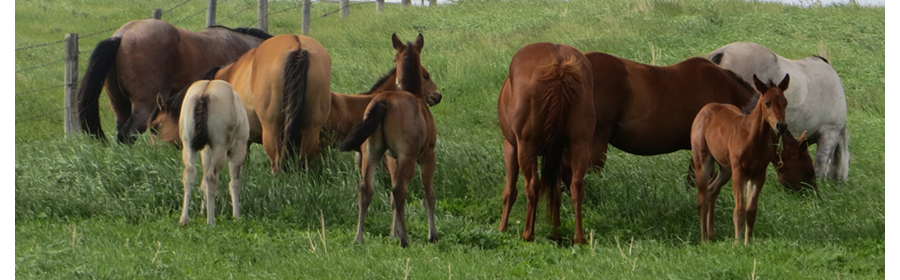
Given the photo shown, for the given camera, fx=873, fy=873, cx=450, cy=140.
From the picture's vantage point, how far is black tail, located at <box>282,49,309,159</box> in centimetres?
739

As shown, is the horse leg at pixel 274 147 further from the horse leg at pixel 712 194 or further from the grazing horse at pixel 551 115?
the horse leg at pixel 712 194

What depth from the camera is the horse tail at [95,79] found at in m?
9.12

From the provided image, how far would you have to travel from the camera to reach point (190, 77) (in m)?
9.96

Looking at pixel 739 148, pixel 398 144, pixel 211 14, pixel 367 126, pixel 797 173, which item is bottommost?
pixel 211 14

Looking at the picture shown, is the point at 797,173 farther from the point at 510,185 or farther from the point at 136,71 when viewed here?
the point at 136,71

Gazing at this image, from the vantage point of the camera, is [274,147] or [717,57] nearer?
[274,147]

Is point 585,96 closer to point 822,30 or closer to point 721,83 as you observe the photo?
point 721,83

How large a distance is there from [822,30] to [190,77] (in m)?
14.1

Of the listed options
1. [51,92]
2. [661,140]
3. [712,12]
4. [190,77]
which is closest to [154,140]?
[190,77]

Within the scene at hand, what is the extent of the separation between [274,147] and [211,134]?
47.0 inches

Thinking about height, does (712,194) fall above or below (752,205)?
below

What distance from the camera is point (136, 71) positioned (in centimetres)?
945

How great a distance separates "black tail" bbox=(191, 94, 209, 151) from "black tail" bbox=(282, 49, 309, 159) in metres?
1.16

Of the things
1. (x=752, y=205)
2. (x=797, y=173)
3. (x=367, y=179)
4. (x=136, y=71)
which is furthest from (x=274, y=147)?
(x=797, y=173)
